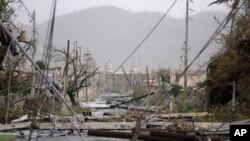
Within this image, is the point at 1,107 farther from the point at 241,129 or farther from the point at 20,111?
the point at 241,129

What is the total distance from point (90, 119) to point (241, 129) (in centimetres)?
1124

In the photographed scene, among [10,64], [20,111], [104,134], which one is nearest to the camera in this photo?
[104,134]

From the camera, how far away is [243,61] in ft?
59.7

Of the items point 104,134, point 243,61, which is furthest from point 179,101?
point 104,134

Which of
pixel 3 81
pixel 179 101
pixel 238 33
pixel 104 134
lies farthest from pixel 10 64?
pixel 104 134

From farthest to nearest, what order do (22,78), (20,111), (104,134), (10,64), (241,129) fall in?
(22,78), (20,111), (10,64), (104,134), (241,129)

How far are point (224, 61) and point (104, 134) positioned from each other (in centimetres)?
1403

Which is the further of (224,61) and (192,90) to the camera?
(192,90)

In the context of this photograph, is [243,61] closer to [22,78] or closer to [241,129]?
[22,78]

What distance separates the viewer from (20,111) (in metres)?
19.2

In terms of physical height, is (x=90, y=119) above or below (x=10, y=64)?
below

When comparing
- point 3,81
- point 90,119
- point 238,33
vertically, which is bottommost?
point 90,119

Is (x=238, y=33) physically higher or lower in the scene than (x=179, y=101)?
higher

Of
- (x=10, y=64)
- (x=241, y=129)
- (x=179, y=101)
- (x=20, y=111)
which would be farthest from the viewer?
(x=179, y=101)
